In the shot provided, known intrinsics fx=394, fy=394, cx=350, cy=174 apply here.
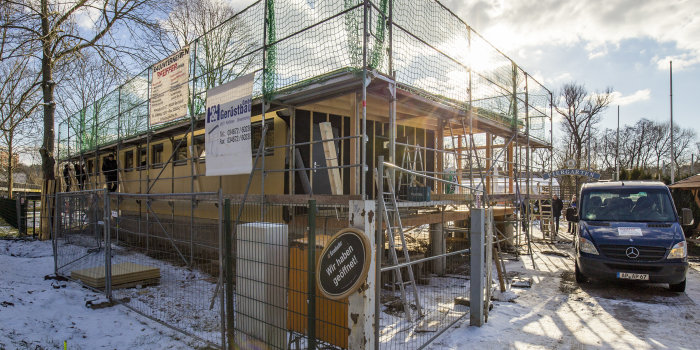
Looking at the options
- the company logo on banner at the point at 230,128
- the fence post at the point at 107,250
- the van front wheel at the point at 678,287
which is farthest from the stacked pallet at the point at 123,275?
the van front wheel at the point at 678,287

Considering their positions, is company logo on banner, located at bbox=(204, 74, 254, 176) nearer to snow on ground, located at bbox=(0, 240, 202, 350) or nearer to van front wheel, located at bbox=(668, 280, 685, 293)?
snow on ground, located at bbox=(0, 240, 202, 350)

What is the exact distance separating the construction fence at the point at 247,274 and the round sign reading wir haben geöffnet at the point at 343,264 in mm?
119

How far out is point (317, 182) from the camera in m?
9.65

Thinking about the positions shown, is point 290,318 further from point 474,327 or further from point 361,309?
point 474,327

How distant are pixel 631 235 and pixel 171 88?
1106 cm

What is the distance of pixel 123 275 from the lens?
7.29m

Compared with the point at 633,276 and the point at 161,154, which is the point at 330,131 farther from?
the point at 161,154

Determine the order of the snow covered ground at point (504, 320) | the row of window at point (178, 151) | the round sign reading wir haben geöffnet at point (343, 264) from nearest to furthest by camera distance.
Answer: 1. the round sign reading wir haben geöffnet at point (343, 264)
2. the snow covered ground at point (504, 320)
3. the row of window at point (178, 151)

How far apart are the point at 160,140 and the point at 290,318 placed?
464 inches

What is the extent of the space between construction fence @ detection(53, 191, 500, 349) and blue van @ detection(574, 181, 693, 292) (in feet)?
8.58

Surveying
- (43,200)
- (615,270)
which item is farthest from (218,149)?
(43,200)

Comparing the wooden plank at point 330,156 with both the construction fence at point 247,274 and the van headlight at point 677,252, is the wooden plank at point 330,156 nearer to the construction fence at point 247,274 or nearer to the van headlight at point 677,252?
the construction fence at point 247,274

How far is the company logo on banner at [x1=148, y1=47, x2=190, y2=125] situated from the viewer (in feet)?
32.2

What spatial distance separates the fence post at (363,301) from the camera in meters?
3.51
